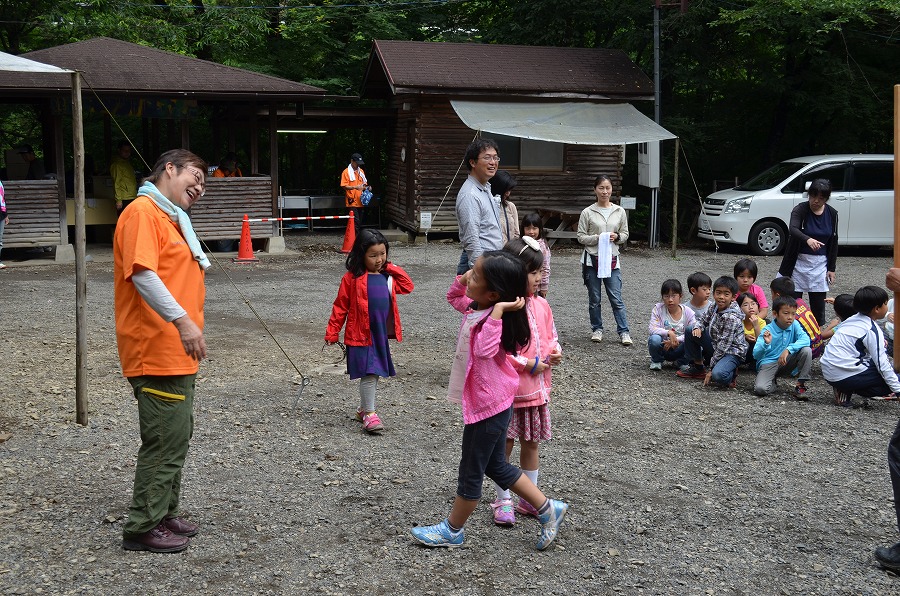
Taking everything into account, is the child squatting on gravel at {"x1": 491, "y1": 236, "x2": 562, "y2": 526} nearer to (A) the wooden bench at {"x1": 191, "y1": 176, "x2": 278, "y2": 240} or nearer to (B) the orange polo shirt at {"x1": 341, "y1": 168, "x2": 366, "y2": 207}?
(A) the wooden bench at {"x1": 191, "y1": 176, "x2": 278, "y2": 240}

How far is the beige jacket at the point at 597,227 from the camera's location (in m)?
8.96

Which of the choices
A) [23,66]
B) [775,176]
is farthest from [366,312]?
[775,176]

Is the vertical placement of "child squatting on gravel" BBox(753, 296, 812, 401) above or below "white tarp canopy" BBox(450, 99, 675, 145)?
below

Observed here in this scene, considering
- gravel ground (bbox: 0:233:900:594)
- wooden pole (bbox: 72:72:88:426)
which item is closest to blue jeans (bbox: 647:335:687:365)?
gravel ground (bbox: 0:233:900:594)

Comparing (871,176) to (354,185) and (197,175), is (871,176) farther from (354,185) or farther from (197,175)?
(197,175)

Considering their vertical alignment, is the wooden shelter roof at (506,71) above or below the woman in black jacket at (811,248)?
above

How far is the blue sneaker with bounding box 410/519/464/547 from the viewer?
428 cm

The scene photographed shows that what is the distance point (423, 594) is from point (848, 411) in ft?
14.3

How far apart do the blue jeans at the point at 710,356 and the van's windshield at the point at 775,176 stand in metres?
10.2

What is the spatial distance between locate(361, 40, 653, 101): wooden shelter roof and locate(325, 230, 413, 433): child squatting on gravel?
1134cm

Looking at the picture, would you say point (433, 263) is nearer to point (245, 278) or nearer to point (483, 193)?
point (245, 278)

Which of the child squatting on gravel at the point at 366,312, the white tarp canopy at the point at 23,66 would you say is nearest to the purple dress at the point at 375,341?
the child squatting on gravel at the point at 366,312

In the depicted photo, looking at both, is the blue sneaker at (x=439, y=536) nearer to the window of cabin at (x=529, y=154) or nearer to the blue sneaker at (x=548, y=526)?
the blue sneaker at (x=548, y=526)

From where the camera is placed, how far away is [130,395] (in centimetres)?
691
